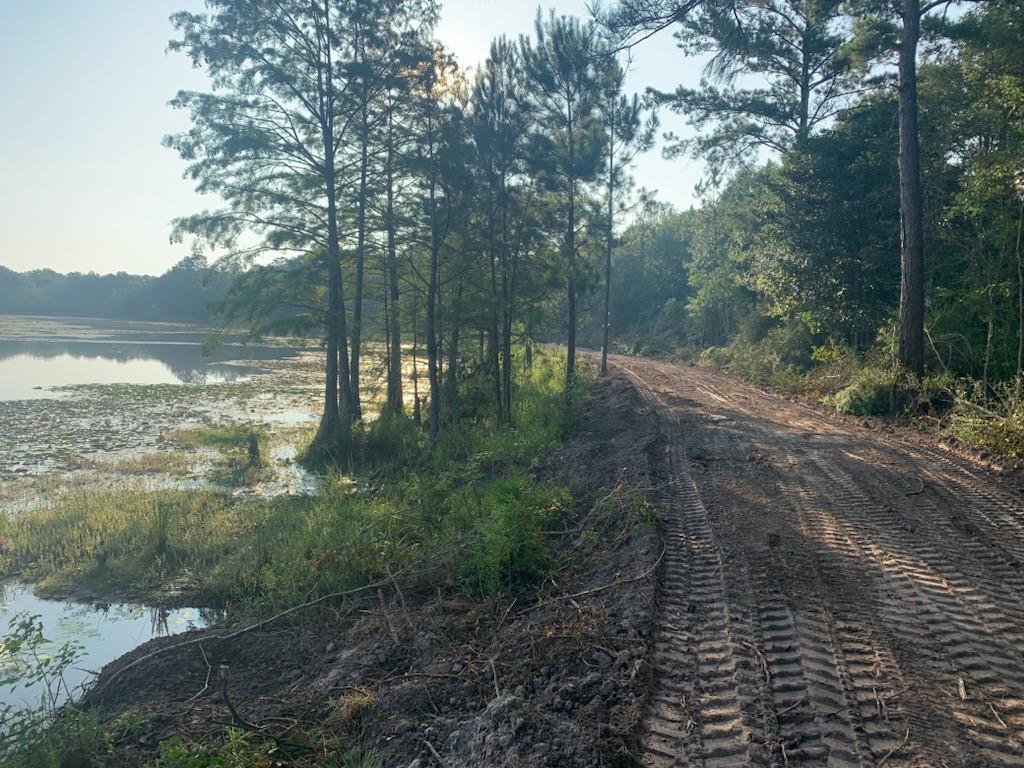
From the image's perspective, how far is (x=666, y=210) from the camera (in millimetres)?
62531

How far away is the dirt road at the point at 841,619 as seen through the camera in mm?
2955

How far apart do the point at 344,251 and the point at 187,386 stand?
17.1 m

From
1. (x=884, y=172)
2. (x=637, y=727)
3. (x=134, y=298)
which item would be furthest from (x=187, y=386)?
(x=134, y=298)

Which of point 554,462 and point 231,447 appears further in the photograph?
point 231,447

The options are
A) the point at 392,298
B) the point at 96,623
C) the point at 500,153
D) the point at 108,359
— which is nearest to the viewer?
the point at 96,623

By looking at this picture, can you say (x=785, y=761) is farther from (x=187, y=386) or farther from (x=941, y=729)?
(x=187, y=386)

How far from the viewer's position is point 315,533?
8.59m

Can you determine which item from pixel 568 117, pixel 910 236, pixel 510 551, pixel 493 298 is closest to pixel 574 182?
pixel 568 117

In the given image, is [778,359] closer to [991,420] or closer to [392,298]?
[392,298]

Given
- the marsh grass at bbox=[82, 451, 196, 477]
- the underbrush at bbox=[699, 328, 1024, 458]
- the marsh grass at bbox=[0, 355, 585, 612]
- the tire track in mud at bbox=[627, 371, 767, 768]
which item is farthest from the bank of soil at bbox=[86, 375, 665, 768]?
the marsh grass at bbox=[82, 451, 196, 477]

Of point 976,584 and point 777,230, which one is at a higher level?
point 777,230

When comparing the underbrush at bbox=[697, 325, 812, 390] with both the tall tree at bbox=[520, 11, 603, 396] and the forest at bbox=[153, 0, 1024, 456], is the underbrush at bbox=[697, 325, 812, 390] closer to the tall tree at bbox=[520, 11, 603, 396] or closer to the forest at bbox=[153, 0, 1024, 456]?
the forest at bbox=[153, 0, 1024, 456]

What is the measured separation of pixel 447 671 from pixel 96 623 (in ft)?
17.7

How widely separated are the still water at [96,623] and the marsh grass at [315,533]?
285mm
